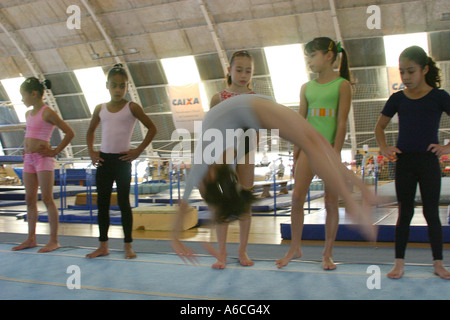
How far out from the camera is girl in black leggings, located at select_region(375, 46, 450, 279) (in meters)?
2.48

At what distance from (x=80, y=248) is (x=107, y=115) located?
45.7 inches

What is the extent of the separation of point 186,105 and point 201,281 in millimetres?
14021

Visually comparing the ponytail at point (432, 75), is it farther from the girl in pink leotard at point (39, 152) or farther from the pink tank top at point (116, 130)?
the girl in pink leotard at point (39, 152)

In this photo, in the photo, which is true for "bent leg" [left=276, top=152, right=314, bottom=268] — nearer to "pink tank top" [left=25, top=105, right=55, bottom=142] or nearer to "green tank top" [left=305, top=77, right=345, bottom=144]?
"green tank top" [left=305, top=77, right=345, bottom=144]

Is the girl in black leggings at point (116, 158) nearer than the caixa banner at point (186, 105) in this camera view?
Yes

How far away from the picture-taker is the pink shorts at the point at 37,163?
3.54m

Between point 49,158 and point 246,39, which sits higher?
point 246,39

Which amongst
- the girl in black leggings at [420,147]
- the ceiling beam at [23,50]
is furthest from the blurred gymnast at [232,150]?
the ceiling beam at [23,50]

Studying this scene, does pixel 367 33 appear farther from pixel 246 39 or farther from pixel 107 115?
pixel 107 115

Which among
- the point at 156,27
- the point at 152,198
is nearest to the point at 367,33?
the point at 156,27

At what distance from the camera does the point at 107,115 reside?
3271 mm

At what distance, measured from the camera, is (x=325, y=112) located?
2648 mm

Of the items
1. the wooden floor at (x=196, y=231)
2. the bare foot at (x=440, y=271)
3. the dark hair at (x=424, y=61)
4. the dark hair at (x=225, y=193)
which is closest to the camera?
the dark hair at (x=225, y=193)

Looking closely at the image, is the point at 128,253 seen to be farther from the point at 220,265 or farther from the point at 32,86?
the point at 32,86
